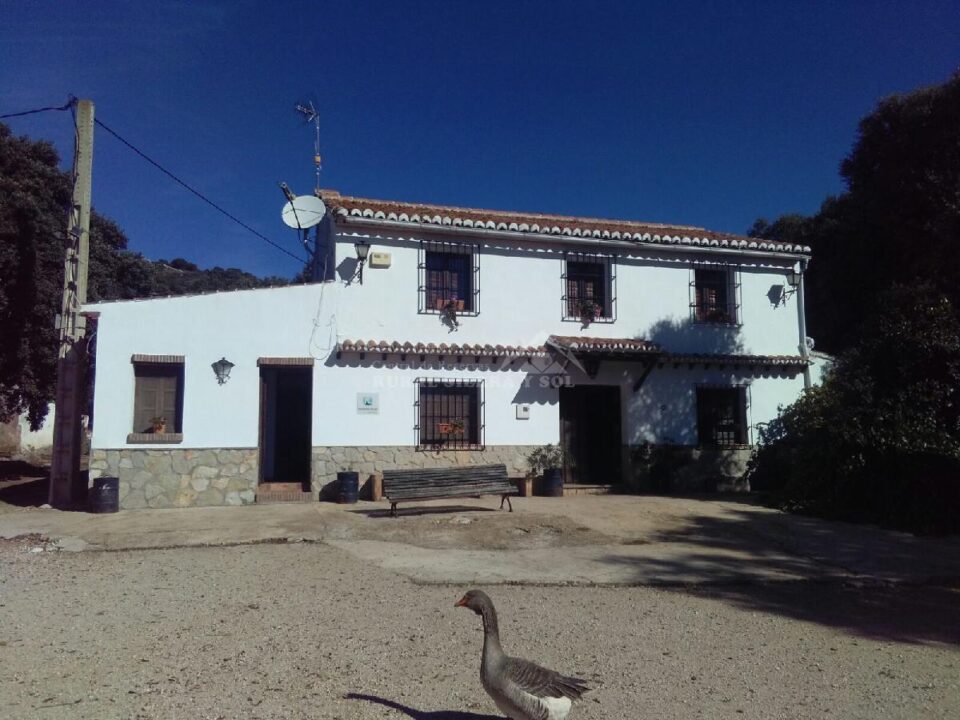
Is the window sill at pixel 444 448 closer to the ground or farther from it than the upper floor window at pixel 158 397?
closer to the ground

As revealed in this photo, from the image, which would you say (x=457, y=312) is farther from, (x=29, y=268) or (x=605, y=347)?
(x=29, y=268)

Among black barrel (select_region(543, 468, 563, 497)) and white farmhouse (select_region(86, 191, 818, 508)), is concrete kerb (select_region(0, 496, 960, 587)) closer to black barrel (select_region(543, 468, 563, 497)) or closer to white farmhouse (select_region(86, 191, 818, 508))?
black barrel (select_region(543, 468, 563, 497))

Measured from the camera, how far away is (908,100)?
44.8 ft

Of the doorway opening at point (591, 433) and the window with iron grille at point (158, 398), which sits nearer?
the window with iron grille at point (158, 398)

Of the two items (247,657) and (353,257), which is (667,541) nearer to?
(247,657)

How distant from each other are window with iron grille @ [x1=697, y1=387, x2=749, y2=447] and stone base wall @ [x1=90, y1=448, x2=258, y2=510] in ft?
30.4

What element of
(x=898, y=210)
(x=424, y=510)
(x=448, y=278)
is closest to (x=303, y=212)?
(x=448, y=278)

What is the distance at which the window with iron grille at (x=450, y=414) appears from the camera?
502 inches

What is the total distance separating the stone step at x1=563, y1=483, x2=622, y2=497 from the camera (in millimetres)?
13297

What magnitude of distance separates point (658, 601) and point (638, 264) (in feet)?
30.8

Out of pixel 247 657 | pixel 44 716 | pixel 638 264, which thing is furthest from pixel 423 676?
pixel 638 264

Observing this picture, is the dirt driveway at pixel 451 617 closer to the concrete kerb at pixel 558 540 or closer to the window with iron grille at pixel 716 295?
the concrete kerb at pixel 558 540

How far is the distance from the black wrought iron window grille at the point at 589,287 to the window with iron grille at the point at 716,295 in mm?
1976

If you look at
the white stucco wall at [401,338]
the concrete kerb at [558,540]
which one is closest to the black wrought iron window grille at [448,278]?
the white stucco wall at [401,338]
